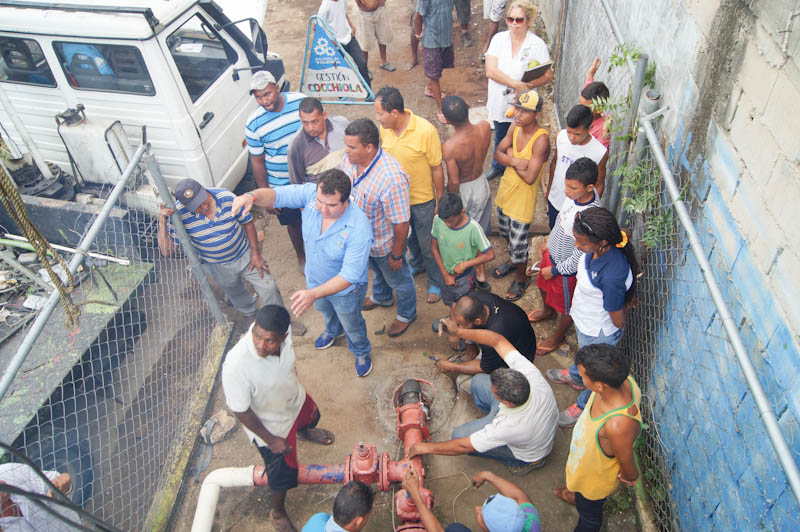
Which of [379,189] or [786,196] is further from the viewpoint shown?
[379,189]

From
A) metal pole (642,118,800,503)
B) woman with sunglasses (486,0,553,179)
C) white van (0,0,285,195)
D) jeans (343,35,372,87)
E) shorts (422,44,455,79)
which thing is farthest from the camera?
jeans (343,35,372,87)

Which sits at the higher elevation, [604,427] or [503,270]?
[604,427]

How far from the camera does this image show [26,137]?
506 cm

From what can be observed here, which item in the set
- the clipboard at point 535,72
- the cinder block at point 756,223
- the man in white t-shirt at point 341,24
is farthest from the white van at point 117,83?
the cinder block at point 756,223

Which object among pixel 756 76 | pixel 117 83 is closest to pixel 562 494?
pixel 756 76

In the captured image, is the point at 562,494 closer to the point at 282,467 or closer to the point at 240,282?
the point at 282,467

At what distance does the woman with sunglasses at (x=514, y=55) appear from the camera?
513 centimetres

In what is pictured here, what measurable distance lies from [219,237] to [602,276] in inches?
110

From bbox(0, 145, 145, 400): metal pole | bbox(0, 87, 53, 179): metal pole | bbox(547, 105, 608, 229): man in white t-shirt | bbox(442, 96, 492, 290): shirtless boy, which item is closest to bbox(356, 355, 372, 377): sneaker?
bbox(442, 96, 492, 290): shirtless boy

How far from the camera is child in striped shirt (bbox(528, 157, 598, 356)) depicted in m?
3.54

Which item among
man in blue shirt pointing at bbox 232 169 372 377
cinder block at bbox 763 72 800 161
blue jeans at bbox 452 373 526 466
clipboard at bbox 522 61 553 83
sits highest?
cinder block at bbox 763 72 800 161

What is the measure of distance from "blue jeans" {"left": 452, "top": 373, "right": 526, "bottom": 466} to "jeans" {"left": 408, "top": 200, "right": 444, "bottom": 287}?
1.18 metres

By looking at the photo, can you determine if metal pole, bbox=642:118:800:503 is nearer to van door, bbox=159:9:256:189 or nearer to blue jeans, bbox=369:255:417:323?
blue jeans, bbox=369:255:417:323

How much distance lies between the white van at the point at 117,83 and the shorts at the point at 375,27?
9.87 ft
